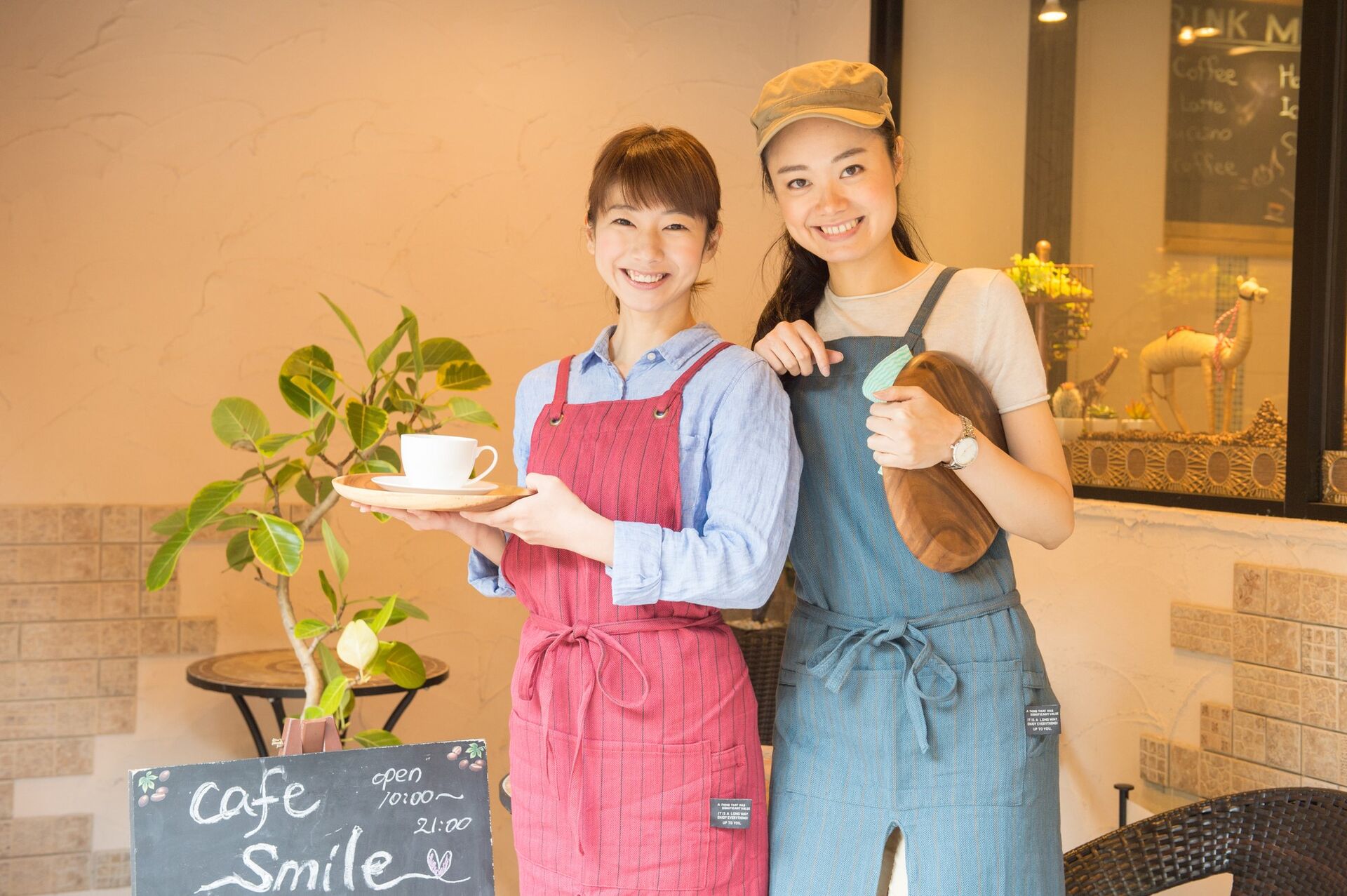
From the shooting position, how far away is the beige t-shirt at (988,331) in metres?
1.32

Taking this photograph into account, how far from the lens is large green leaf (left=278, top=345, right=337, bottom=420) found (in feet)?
6.57

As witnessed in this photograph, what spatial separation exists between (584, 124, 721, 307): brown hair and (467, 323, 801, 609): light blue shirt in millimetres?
151

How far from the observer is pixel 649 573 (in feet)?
3.92

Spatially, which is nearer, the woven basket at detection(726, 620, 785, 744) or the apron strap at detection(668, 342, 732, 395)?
the apron strap at detection(668, 342, 732, 395)

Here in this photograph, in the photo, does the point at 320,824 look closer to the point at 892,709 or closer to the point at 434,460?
the point at 434,460

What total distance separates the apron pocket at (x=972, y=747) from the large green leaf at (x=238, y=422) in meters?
1.30

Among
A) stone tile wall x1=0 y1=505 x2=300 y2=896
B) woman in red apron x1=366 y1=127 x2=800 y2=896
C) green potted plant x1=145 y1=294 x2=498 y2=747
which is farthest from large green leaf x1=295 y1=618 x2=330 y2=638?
stone tile wall x1=0 y1=505 x2=300 y2=896

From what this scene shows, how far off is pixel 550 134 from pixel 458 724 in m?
1.72

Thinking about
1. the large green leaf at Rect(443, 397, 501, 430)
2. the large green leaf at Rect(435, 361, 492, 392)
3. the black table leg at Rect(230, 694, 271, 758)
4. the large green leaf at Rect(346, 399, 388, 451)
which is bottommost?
the black table leg at Rect(230, 694, 271, 758)

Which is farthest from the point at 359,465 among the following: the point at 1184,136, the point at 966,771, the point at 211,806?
the point at 1184,136

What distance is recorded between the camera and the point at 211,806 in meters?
1.29

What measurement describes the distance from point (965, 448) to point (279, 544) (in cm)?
117

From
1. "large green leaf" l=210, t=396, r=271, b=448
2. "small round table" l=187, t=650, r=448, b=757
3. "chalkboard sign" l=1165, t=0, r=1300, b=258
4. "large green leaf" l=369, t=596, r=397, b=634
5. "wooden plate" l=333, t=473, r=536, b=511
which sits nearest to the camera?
"wooden plate" l=333, t=473, r=536, b=511

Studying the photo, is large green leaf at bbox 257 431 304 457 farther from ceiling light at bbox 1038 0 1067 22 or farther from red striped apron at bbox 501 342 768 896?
ceiling light at bbox 1038 0 1067 22
